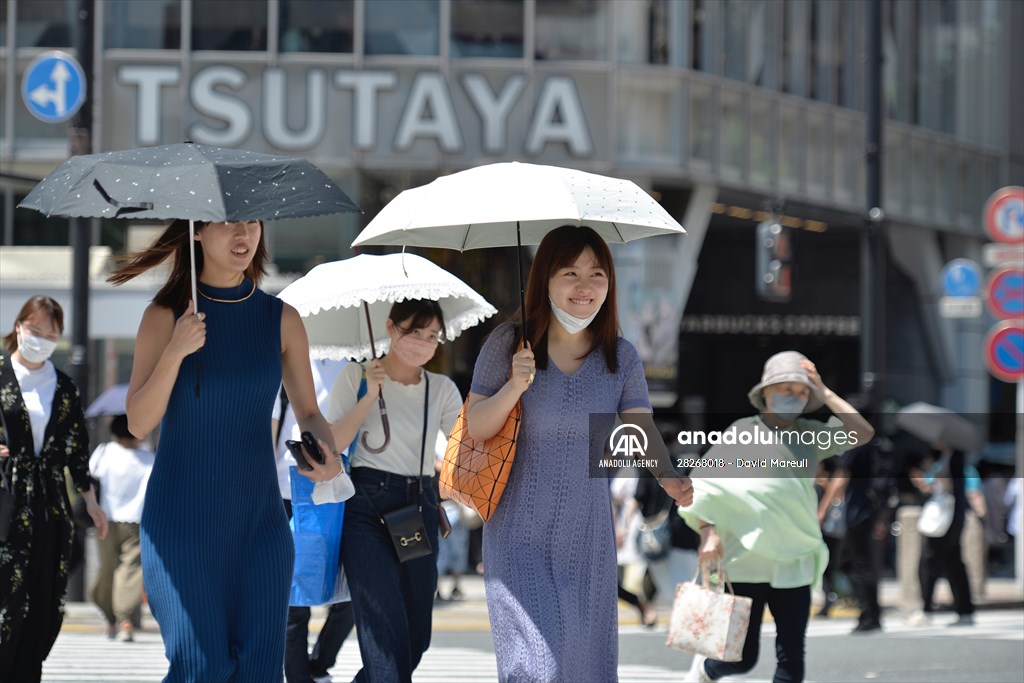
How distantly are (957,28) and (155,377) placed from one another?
95.8ft

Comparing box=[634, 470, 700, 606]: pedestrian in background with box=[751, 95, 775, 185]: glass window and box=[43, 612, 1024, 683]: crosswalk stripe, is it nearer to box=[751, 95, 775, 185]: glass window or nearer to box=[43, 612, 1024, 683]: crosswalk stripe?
box=[43, 612, 1024, 683]: crosswalk stripe

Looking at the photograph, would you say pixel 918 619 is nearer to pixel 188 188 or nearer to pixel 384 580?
pixel 384 580

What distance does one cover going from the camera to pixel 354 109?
2239 centimetres

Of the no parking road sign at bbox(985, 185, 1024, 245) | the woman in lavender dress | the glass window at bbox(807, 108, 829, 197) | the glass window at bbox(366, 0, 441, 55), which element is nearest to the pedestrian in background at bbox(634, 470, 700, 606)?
the no parking road sign at bbox(985, 185, 1024, 245)

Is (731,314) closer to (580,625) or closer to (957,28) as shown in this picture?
(957,28)

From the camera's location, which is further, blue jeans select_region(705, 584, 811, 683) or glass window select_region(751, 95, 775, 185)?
glass window select_region(751, 95, 775, 185)

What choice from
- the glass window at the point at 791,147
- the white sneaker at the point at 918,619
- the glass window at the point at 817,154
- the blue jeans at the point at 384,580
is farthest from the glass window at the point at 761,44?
the blue jeans at the point at 384,580

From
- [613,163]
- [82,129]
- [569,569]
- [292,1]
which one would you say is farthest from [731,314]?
[569,569]

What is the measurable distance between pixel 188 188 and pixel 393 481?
204 centimetres

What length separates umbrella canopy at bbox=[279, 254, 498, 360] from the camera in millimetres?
6688

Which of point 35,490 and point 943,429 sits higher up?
point 35,490

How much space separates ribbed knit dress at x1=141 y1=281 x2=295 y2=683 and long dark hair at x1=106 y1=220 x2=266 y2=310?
0.15m

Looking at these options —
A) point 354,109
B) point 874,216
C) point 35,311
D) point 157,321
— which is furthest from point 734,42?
point 157,321

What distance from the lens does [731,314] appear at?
102 feet
